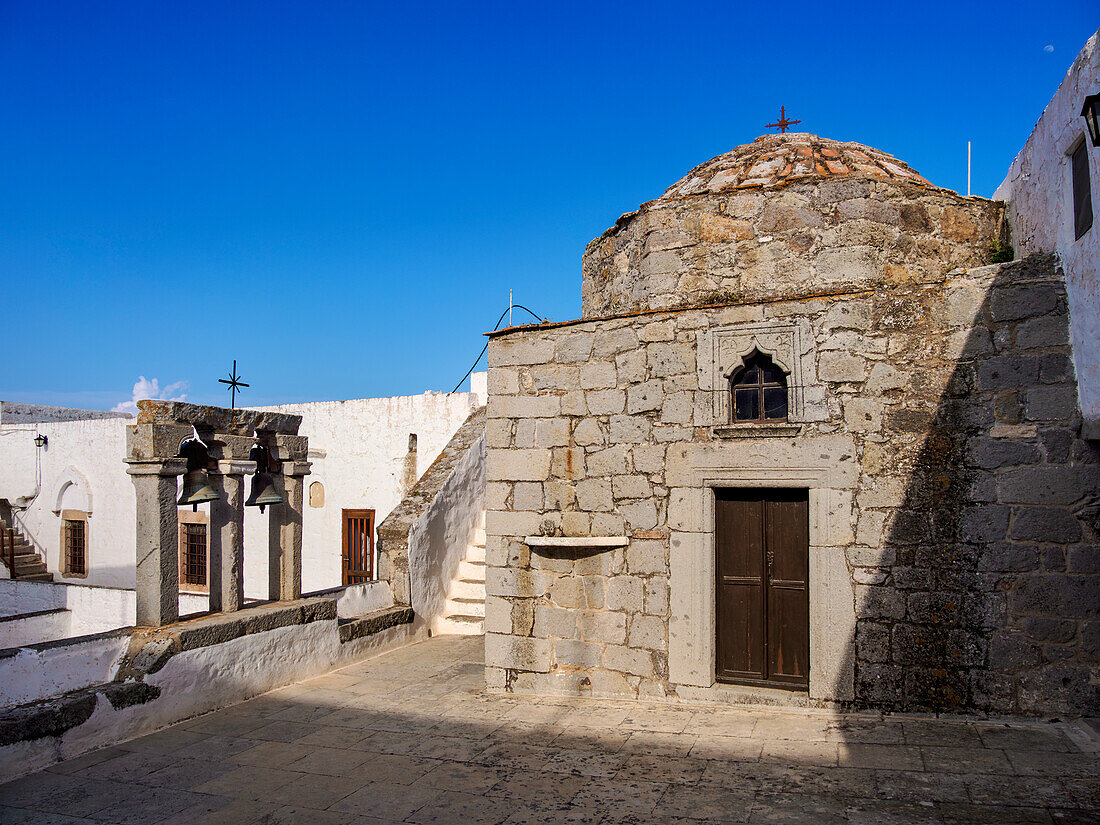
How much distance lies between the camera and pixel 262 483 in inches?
274

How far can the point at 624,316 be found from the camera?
596 centimetres

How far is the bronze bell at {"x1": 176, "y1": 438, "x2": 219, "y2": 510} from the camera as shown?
6008 mm

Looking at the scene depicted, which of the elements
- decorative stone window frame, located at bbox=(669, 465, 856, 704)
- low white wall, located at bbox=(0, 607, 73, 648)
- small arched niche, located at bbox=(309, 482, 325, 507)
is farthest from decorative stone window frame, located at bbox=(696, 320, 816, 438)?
small arched niche, located at bbox=(309, 482, 325, 507)

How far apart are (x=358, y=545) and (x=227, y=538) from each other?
23.9 feet

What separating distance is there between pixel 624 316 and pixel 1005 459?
9.37 feet

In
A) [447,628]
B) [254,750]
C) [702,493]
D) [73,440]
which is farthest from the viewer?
[73,440]

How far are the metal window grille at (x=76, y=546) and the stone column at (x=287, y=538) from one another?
12.2 m

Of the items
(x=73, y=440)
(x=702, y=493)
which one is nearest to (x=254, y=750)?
(x=702, y=493)

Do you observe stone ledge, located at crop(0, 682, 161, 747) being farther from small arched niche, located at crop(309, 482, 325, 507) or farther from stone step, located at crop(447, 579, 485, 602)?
small arched niche, located at crop(309, 482, 325, 507)

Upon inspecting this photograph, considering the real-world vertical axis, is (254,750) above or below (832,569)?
below

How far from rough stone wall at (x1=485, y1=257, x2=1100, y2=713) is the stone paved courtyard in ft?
1.30

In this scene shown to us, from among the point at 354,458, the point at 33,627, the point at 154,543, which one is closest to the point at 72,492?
the point at 33,627

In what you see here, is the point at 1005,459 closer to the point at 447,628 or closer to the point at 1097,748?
the point at 1097,748

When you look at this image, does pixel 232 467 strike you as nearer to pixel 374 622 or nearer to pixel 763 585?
pixel 374 622
